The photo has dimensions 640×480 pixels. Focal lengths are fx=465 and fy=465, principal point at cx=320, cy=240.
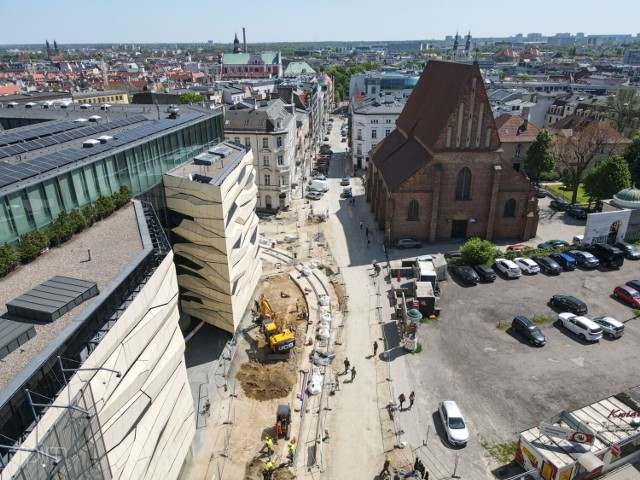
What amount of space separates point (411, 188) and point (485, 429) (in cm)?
2534

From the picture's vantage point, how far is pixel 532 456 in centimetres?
2069

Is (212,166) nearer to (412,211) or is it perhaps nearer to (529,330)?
(412,211)

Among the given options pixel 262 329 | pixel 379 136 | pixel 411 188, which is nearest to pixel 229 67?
pixel 379 136

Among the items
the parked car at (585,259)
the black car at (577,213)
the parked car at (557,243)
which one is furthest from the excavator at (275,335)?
the black car at (577,213)

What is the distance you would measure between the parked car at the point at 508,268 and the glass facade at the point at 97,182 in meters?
26.3

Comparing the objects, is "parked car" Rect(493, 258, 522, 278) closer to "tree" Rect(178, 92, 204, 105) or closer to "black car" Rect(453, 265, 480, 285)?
"black car" Rect(453, 265, 480, 285)

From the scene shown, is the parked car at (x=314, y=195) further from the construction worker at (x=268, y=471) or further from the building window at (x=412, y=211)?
the construction worker at (x=268, y=471)

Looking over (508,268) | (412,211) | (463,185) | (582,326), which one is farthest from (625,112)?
(582,326)

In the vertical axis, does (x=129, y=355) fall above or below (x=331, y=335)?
above

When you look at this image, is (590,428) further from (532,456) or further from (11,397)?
(11,397)

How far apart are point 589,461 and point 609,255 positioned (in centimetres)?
2509

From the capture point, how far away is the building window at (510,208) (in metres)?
45.4

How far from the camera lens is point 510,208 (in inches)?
1801

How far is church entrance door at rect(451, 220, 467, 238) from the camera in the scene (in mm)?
46344
